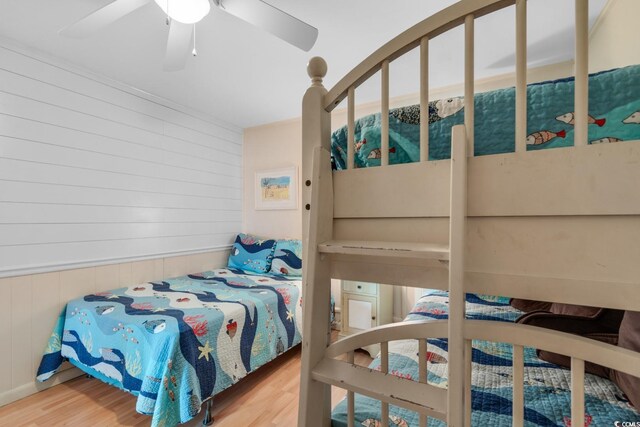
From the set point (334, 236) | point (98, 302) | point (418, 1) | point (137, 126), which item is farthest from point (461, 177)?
point (137, 126)

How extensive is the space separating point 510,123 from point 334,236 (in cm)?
58

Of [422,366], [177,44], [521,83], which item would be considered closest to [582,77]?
[521,83]

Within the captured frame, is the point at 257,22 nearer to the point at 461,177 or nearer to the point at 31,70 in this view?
the point at 461,177

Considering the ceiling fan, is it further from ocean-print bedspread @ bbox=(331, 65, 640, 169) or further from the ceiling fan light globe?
ocean-print bedspread @ bbox=(331, 65, 640, 169)

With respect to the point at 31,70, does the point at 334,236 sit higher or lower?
lower

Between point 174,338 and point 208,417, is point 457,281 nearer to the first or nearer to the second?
point 174,338

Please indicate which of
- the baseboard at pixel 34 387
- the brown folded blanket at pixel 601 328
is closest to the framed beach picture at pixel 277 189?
the baseboard at pixel 34 387

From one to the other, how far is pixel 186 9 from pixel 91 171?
1819 millimetres

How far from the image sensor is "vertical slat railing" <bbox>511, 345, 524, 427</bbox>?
679 millimetres

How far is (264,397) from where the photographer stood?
2133mm

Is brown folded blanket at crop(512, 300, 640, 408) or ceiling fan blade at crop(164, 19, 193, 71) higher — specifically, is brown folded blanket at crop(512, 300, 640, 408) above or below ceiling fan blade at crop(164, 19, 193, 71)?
below

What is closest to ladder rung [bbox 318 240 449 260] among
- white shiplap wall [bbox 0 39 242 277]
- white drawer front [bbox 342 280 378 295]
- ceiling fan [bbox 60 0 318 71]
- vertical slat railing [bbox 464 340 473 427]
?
vertical slat railing [bbox 464 340 473 427]

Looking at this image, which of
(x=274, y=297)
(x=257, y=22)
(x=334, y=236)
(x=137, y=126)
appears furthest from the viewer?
(x=137, y=126)

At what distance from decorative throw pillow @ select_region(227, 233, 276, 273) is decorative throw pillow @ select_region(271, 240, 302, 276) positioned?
0.28 ft
